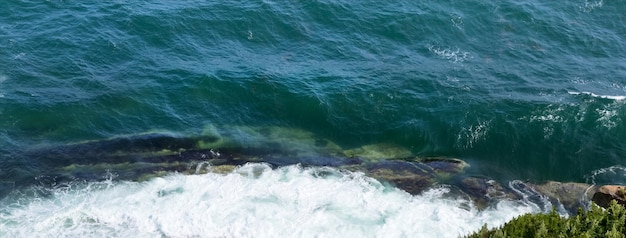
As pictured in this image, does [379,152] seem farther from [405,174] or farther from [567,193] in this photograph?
[567,193]

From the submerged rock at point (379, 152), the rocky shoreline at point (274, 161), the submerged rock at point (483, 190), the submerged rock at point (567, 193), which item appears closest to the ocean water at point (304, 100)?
the rocky shoreline at point (274, 161)

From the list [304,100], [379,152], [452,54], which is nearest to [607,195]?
[379,152]

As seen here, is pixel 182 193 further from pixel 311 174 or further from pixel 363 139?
pixel 363 139

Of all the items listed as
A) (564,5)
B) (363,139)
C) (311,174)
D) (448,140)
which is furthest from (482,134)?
(564,5)

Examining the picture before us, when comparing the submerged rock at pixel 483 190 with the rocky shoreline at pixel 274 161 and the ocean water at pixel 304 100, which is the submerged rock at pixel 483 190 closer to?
the rocky shoreline at pixel 274 161

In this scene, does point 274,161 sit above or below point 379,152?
below

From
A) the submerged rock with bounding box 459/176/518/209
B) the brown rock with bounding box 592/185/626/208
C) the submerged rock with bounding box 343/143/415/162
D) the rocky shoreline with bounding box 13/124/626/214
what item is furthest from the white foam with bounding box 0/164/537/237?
the brown rock with bounding box 592/185/626/208
